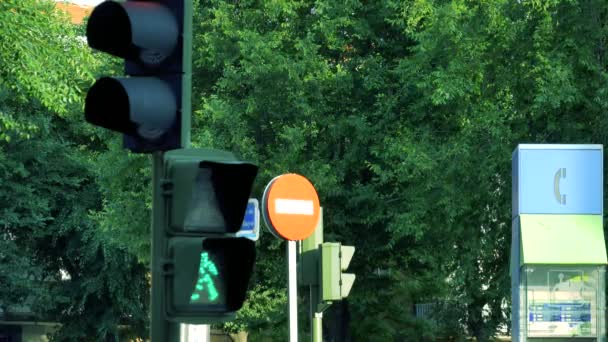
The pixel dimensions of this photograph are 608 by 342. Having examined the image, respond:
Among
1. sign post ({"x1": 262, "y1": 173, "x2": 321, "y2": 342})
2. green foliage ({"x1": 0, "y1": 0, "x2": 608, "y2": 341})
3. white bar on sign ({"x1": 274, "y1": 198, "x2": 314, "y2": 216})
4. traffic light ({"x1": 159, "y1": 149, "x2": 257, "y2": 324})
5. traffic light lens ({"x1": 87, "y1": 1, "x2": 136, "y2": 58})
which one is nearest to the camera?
traffic light ({"x1": 159, "y1": 149, "x2": 257, "y2": 324})

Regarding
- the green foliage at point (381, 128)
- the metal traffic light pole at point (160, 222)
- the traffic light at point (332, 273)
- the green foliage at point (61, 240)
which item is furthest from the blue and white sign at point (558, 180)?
the green foliage at point (61, 240)

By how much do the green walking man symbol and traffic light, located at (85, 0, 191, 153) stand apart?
459mm

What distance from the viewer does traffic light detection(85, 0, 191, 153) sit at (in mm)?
5176

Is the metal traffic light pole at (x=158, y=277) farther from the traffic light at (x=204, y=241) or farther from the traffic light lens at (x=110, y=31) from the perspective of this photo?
the traffic light lens at (x=110, y=31)

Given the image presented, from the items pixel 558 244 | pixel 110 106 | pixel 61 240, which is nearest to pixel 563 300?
pixel 558 244

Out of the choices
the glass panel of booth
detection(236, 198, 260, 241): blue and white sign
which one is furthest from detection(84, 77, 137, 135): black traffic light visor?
the glass panel of booth

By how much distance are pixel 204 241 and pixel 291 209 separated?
5.65m

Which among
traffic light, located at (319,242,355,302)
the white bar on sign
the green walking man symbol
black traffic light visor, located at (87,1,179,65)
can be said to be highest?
black traffic light visor, located at (87,1,179,65)

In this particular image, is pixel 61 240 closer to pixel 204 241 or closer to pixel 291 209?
pixel 291 209

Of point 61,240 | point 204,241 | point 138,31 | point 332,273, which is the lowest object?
point 204,241

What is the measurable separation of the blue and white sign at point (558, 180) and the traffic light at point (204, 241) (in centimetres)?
1054

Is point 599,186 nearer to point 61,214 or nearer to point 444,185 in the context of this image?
point 444,185

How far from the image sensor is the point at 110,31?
5.29 metres

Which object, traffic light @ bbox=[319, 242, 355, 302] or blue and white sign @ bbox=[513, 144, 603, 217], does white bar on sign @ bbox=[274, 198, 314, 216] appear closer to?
traffic light @ bbox=[319, 242, 355, 302]
